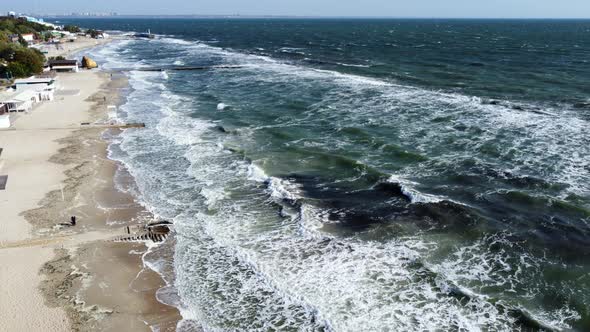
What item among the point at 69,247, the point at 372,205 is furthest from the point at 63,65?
the point at 372,205

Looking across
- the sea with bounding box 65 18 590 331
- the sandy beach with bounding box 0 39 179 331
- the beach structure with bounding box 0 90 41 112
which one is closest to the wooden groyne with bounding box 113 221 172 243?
the sandy beach with bounding box 0 39 179 331

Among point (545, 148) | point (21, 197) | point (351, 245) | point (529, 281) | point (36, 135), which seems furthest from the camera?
point (36, 135)

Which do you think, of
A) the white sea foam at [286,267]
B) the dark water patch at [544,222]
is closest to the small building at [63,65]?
the white sea foam at [286,267]

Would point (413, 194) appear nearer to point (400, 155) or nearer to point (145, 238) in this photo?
point (400, 155)

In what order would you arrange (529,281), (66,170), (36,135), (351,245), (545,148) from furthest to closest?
1. (36,135)
2. (545,148)
3. (66,170)
4. (351,245)
5. (529,281)

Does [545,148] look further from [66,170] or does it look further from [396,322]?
[66,170]

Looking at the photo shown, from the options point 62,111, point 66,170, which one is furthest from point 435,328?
point 62,111

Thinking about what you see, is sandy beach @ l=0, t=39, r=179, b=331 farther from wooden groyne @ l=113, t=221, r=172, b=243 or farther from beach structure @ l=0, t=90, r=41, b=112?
beach structure @ l=0, t=90, r=41, b=112

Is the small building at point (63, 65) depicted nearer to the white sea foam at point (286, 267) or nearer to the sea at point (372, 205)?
the sea at point (372, 205)
